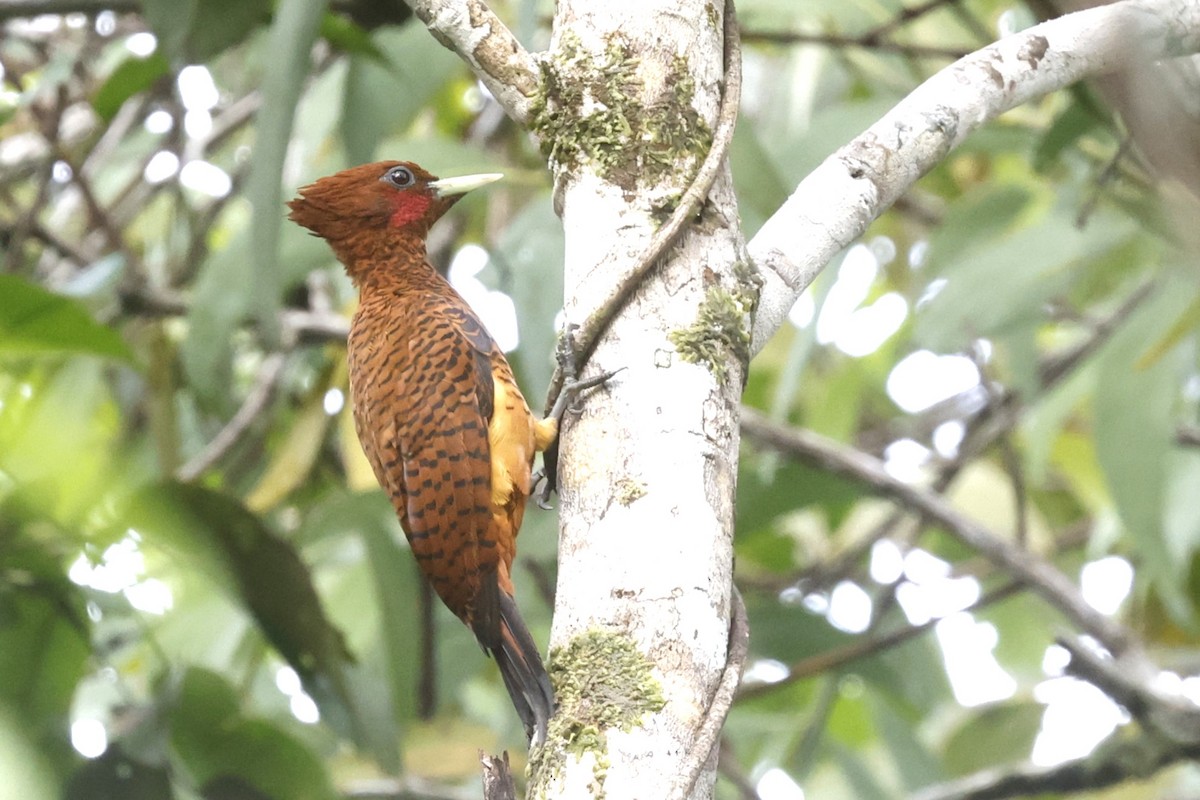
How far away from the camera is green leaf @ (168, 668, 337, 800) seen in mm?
2938

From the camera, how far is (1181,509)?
14.4 feet

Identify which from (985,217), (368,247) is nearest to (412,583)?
(368,247)

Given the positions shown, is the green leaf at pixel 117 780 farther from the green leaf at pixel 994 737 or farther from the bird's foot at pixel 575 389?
the green leaf at pixel 994 737

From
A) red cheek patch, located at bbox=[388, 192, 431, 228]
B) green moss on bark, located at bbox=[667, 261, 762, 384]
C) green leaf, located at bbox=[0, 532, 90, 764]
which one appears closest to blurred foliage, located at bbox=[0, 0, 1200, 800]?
green leaf, located at bbox=[0, 532, 90, 764]

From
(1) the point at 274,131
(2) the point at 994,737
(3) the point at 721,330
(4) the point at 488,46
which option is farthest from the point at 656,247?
(2) the point at 994,737

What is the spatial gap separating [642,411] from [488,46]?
602 millimetres

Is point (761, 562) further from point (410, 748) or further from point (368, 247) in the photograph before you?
point (368, 247)

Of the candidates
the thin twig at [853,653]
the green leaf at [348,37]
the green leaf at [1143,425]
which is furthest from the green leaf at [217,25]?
the green leaf at [1143,425]

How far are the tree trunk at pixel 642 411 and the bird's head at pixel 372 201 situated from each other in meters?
1.13

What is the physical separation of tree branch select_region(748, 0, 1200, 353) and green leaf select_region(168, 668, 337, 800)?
1.57 meters

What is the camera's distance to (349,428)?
4.46m

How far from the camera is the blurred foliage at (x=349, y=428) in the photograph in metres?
2.83

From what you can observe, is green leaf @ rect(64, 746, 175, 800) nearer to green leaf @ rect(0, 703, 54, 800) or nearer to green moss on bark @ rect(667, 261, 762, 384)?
green leaf @ rect(0, 703, 54, 800)

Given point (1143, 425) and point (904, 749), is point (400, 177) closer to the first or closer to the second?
point (1143, 425)
